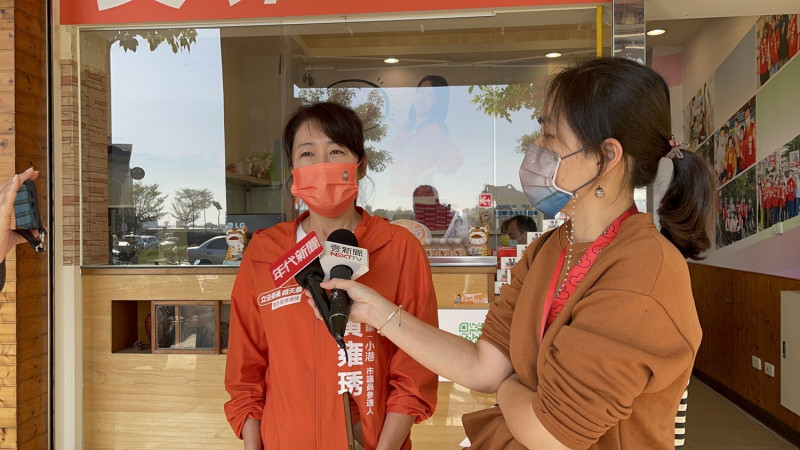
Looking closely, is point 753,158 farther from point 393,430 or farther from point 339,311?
point 339,311

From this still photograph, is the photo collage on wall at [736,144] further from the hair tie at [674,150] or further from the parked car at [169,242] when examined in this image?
the hair tie at [674,150]

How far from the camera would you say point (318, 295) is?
1391 millimetres

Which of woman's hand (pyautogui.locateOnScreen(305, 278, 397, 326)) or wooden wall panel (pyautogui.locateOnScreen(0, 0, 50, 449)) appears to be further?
wooden wall panel (pyautogui.locateOnScreen(0, 0, 50, 449))

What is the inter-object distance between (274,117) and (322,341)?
3571mm

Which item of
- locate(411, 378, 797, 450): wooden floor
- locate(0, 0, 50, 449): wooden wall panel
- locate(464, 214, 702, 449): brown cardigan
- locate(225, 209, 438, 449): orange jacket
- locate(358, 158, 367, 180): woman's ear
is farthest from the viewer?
locate(411, 378, 797, 450): wooden floor

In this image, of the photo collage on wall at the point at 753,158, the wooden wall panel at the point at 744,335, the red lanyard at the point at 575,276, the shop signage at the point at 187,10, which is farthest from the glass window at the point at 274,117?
the red lanyard at the point at 575,276

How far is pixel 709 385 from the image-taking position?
6.32 meters

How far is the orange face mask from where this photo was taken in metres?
1.80

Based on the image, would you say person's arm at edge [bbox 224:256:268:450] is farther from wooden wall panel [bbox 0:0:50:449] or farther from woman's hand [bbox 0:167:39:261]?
wooden wall panel [bbox 0:0:50:449]

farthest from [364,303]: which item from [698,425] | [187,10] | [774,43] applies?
[774,43]

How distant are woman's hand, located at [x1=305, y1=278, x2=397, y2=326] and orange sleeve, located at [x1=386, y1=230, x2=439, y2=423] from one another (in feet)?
1.23

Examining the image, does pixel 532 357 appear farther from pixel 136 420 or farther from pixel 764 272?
pixel 764 272

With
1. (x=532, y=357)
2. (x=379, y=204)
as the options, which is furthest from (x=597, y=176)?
(x=379, y=204)

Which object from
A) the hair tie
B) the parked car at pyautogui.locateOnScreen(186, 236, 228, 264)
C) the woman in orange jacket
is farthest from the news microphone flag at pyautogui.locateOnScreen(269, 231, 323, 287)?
the parked car at pyautogui.locateOnScreen(186, 236, 228, 264)
